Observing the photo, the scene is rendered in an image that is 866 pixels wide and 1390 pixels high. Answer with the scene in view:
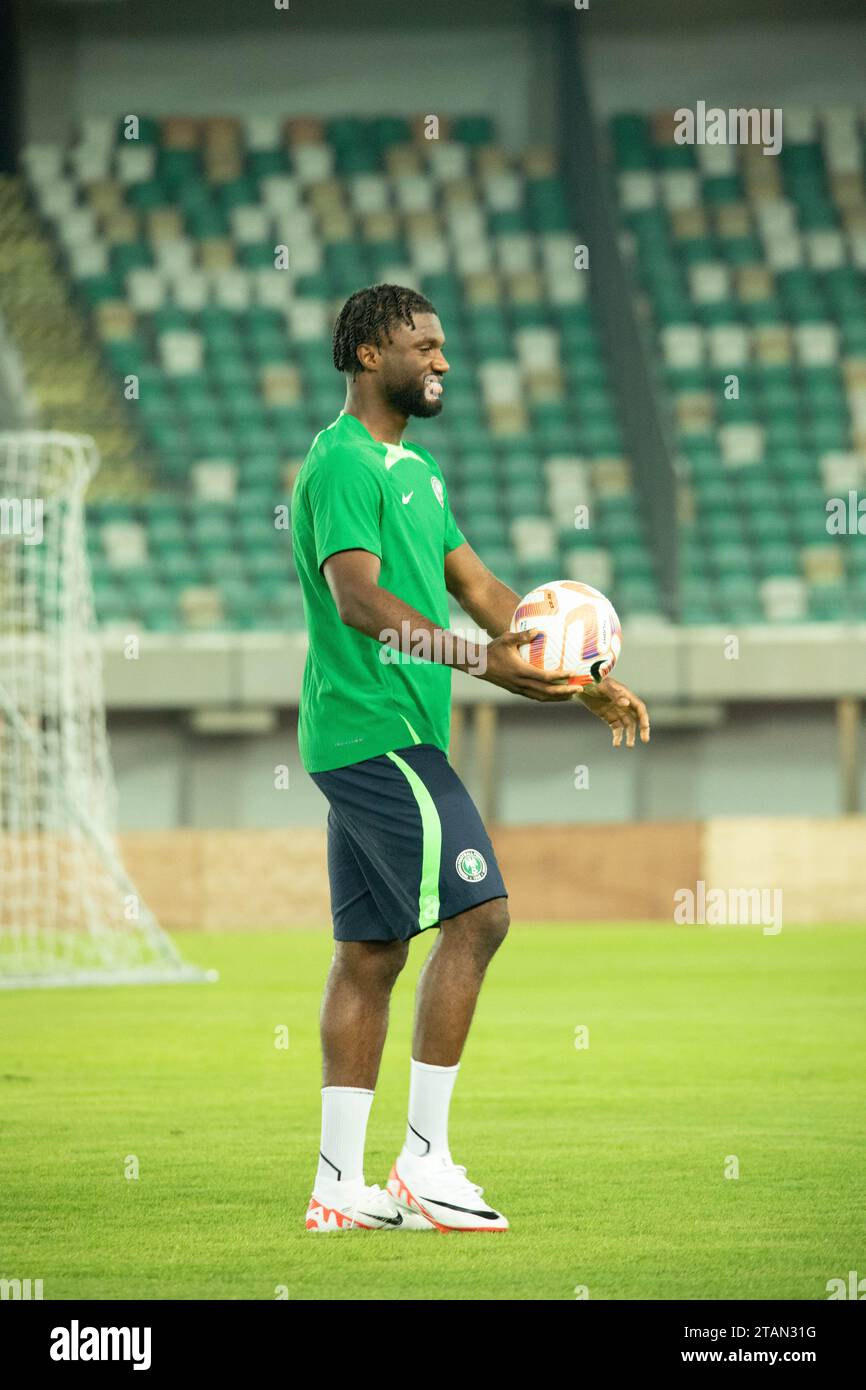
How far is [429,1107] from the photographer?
4.99m

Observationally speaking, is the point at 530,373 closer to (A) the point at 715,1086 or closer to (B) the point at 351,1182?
(A) the point at 715,1086

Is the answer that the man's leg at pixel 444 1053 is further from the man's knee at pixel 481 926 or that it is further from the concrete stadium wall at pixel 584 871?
the concrete stadium wall at pixel 584 871

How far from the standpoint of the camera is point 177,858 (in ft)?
54.1

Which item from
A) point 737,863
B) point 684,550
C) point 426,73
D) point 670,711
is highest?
point 426,73

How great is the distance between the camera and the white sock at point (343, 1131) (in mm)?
4961

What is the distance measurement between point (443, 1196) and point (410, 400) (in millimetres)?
1793

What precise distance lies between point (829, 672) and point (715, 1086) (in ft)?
38.2

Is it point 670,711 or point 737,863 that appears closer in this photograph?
point 737,863

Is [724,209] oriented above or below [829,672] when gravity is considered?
above

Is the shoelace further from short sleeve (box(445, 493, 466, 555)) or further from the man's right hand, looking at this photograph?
short sleeve (box(445, 493, 466, 555))

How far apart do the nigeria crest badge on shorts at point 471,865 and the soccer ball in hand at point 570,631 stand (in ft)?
1.44

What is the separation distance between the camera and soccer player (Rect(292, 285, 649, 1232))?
4.92 meters
